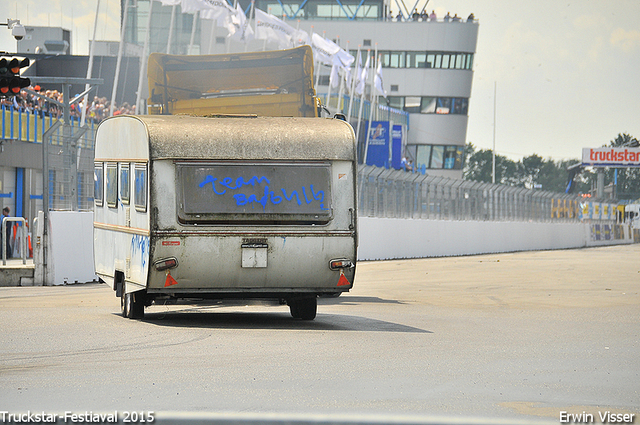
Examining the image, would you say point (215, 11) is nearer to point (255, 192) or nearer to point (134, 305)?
point (134, 305)

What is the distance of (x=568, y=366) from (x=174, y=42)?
184 feet

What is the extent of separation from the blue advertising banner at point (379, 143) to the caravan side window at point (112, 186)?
54.0 meters

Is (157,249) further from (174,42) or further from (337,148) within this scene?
(174,42)

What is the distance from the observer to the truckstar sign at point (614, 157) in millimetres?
99938

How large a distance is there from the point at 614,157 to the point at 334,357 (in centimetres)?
9571

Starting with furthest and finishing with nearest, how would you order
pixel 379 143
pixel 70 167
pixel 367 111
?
pixel 367 111
pixel 379 143
pixel 70 167

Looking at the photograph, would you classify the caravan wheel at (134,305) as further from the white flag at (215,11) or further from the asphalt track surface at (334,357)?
the white flag at (215,11)

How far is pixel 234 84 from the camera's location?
56.7ft

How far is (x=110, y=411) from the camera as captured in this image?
6.58 meters

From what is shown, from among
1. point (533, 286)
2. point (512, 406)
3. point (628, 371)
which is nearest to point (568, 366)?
point (628, 371)

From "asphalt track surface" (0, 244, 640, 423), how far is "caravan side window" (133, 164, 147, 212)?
1.45 meters

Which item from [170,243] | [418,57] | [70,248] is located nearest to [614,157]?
[418,57]

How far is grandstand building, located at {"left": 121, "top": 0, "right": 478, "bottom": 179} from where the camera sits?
284 feet

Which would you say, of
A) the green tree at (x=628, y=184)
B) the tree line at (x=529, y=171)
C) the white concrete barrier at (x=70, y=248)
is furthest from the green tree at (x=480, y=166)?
the white concrete barrier at (x=70, y=248)
